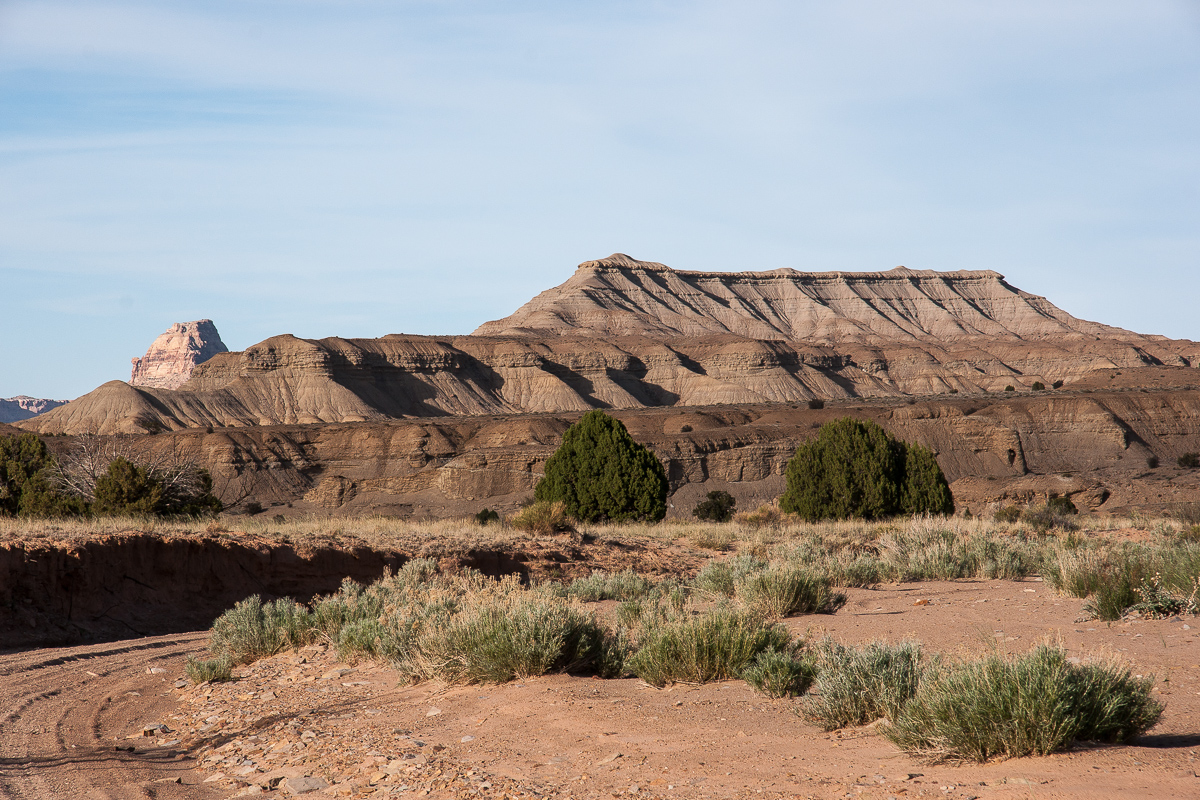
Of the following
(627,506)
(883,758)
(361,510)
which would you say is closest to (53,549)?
(883,758)

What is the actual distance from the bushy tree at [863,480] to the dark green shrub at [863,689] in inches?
1021

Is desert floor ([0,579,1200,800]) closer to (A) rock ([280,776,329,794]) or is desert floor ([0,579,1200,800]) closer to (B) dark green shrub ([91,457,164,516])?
(A) rock ([280,776,329,794])

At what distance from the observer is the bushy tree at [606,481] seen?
30.9m

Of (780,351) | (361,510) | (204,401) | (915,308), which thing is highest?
(915,308)

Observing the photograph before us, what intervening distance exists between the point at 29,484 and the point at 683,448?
130ft

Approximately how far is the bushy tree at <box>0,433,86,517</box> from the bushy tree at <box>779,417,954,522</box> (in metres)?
22.8

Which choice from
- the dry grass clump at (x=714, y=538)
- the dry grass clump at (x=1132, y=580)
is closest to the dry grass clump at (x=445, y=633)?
the dry grass clump at (x=1132, y=580)

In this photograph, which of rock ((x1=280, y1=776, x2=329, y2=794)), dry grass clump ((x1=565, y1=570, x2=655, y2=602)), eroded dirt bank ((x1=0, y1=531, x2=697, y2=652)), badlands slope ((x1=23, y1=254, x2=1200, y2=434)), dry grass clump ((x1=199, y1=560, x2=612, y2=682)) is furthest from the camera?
badlands slope ((x1=23, y1=254, x2=1200, y2=434))

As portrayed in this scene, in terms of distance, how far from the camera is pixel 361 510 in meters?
51.8

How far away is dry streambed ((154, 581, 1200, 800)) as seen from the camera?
4.65 metres

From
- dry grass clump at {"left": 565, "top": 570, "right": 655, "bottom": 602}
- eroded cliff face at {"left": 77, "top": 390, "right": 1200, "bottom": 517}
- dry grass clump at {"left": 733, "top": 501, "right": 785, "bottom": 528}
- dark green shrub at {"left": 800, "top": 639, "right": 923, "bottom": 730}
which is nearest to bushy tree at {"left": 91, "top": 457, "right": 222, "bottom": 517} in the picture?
dry grass clump at {"left": 565, "top": 570, "right": 655, "bottom": 602}

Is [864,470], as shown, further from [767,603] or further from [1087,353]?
[1087,353]

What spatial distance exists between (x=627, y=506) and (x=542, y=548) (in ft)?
29.6

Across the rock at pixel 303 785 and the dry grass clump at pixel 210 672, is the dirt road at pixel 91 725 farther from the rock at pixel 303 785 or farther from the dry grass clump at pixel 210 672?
the rock at pixel 303 785
